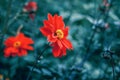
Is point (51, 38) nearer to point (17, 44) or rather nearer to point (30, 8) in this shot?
point (17, 44)

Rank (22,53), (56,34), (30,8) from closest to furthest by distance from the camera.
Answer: (56,34) → (22,53) → (30,8)

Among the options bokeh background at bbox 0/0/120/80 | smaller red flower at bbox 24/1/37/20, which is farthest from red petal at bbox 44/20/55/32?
Result: smaller red flower at bbox 24/1/37/20

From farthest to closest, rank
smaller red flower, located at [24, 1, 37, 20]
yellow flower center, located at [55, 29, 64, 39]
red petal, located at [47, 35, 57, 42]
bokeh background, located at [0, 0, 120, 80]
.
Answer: smaller red flower, located at [24, 1, 37, 20]
bokeh background, located at [0, 0, 120, 80]
yellow flower center, located at [55, 29, 64, 39]
red petal, located at [47, 35, 57, 42]

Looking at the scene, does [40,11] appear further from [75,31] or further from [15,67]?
[15,67]

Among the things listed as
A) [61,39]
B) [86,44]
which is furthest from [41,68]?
[86,44]

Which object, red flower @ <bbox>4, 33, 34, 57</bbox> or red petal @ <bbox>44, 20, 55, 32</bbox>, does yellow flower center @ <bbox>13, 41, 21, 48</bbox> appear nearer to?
red flower @ <bbox>4, 33, 34, 57</bbox>

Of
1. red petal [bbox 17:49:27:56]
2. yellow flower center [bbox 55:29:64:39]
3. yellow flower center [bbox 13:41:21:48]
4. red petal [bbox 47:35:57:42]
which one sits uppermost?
yellow flower center [bbox 13:41:21:48]

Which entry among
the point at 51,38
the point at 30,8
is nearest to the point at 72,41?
the point at 30,8
